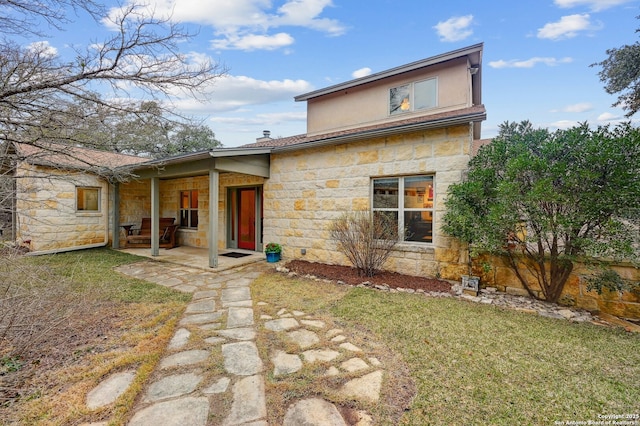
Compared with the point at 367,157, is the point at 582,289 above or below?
below

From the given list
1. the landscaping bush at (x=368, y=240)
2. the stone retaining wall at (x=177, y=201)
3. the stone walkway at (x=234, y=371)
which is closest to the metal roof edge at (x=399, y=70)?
the stone retaining wall at (x=177, y=201)

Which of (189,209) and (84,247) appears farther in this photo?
(189,209)

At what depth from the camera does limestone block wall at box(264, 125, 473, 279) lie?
5289 mm

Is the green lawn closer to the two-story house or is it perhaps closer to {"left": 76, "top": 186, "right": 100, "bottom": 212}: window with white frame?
the two-story house

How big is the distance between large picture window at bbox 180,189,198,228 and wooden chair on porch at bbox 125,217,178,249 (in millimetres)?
425

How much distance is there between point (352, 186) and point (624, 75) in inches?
473

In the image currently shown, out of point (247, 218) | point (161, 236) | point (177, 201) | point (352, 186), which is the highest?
point (352, 186)

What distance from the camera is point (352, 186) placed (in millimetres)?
6410

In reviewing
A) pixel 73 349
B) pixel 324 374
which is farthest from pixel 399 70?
pixel 73 349

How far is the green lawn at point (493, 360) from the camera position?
1933 mm

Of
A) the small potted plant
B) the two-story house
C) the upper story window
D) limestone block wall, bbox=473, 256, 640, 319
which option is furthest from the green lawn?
the upper story window

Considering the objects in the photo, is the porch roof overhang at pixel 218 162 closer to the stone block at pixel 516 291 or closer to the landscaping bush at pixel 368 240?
the landscaping bush at pixel 368 240

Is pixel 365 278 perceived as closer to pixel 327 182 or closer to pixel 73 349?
pixel 327 182

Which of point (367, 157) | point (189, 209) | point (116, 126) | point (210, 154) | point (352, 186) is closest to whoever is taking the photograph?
point (116, 126)
